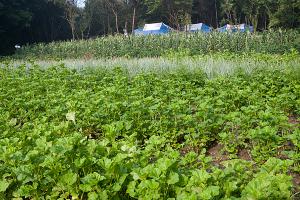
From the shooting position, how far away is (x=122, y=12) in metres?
39.8

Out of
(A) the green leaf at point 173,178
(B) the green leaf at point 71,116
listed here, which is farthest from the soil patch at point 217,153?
(B) the green leaf at point 71,116

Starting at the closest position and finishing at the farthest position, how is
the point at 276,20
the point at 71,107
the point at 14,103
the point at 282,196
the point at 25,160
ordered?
the point at 282,196
the point at 25,160
the point at 71,107
the point at 14,103
the point at 276,20

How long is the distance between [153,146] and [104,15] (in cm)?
3923

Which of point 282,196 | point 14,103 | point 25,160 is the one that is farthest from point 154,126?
point 14,103

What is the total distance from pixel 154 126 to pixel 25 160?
2.01 metres

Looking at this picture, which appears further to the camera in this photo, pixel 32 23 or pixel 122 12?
pixel 122 12

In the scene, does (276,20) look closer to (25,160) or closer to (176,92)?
(176,92)

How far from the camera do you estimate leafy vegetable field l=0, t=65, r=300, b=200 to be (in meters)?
2.59

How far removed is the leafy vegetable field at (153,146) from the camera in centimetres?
259

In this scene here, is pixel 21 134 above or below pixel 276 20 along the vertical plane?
below

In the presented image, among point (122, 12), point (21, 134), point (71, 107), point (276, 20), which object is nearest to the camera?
point (21, 134)

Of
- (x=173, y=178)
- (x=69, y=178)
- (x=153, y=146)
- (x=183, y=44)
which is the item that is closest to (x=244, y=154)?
(x=153, y=146)

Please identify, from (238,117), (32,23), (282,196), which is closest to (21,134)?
(238,117)

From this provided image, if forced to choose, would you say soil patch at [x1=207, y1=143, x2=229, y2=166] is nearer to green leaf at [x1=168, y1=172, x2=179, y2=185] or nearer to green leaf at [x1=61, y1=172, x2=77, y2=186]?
green leaf at [x1=168, y1=172, x2=179, y2=185]
